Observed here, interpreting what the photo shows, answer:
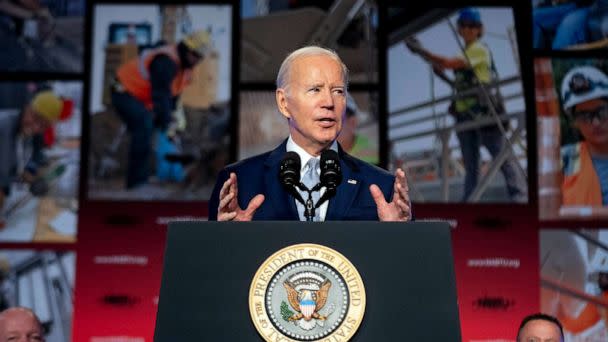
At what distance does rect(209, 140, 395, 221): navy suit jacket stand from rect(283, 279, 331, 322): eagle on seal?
39 centimetres

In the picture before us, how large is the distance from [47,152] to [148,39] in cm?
77

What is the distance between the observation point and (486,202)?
4363 millimetres

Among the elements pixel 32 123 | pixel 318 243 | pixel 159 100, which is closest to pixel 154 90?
pixel 159 100

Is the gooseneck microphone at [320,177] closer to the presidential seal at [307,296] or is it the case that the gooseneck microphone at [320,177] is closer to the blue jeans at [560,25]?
the presidential seal at [307,296]

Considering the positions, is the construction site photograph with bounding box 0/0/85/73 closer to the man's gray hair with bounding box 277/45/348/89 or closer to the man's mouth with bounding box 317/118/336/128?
the man's gray hair with bounding box 277/45/348/89

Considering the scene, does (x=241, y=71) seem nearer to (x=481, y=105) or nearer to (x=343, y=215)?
(x=481, y=105)

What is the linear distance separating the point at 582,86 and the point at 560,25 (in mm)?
330

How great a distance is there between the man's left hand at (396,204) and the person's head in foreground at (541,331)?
174 cm

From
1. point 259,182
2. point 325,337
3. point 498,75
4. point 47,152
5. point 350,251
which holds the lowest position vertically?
point 325,337

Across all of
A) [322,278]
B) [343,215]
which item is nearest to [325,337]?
[322,278]

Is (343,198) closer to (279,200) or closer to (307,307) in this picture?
(279,200)

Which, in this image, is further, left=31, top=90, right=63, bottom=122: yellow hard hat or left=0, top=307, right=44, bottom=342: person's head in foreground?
left=31, top=90, right=63, bottom=122: yellow hard hat

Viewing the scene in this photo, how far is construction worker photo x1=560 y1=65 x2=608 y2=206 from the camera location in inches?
171

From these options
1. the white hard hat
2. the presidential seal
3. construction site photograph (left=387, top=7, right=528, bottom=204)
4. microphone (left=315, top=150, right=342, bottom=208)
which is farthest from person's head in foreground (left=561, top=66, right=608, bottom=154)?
the presidential seal
